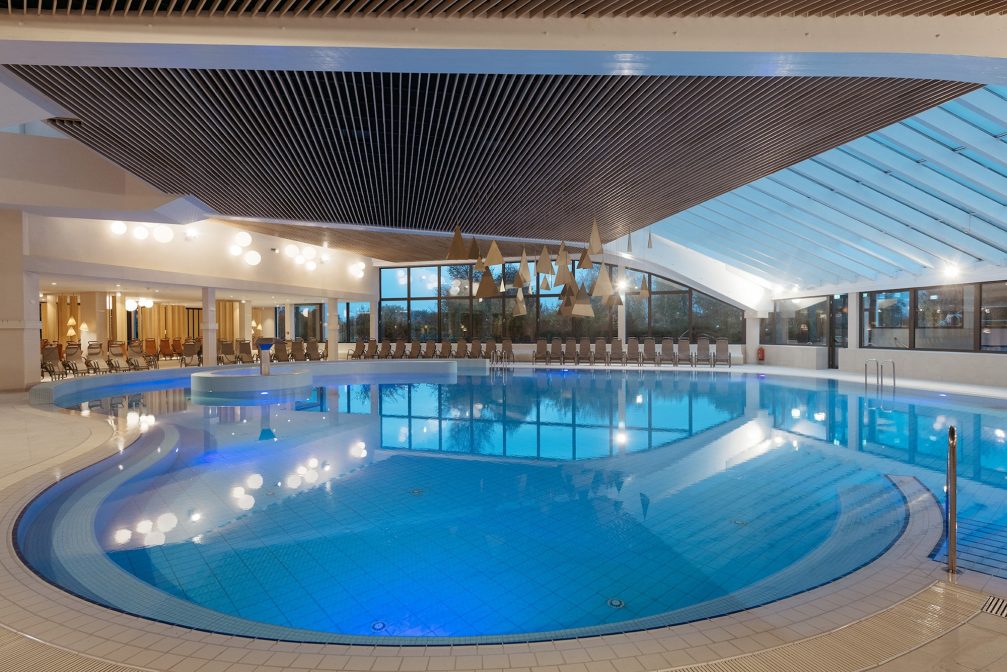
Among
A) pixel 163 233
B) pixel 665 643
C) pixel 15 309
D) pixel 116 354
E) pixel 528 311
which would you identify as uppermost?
pixel 163 233

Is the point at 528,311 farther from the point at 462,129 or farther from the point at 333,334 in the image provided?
the point at 462,129

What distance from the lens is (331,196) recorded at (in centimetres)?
1002

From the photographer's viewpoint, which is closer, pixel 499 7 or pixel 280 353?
pixel 499 7

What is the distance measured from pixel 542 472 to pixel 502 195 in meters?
5.55

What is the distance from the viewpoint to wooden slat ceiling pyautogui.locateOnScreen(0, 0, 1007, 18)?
12.7 ft

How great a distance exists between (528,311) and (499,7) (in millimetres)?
17278

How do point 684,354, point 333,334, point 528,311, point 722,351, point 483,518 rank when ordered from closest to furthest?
1. point 483,518
2. point 722,351
3. point 684,354
4. point 333,334
5. point 528,311

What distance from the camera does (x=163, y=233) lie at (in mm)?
13227

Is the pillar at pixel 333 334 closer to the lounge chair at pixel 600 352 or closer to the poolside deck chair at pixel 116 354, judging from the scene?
the poolside deck chair at pixel 116 354

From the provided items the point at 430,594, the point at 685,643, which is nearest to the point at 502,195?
the point at 430,594

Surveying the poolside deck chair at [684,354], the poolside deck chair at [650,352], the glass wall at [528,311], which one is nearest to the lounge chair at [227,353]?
the glass wall at [528,311]

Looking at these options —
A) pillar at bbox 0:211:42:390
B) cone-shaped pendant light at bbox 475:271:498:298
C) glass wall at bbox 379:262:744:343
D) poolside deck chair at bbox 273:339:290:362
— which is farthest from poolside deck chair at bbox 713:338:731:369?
pillar at bbox 0:211:42:390

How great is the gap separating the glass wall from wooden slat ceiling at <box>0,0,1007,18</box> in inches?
553

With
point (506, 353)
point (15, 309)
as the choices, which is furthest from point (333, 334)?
point (15, 309)
